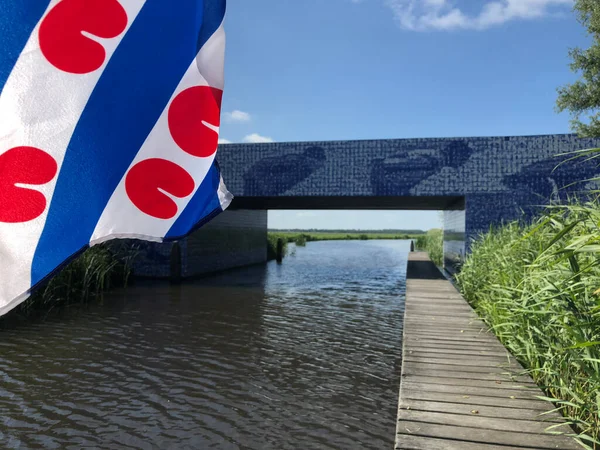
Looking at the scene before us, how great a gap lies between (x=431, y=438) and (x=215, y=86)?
7.34 ft

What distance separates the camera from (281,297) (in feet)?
33.9

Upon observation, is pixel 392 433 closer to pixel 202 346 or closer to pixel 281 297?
pixel 202 346

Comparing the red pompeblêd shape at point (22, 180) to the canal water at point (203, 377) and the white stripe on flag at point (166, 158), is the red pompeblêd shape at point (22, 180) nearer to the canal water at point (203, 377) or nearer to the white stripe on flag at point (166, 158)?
the white stripe on flag at point (166, 158)

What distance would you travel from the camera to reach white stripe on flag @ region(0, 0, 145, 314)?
820mm

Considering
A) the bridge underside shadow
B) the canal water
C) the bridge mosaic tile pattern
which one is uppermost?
the bridge mosaic tile pattern

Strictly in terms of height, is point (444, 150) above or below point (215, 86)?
above

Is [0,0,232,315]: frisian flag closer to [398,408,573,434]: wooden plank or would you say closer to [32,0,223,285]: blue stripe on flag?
[32,0,223,285]: blue stripe on flag

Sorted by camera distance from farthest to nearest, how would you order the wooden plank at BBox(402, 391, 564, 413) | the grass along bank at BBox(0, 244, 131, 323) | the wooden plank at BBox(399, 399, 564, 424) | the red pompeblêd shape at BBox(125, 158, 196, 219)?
the grass along bank at BBox(0, 244, 131, 323) < the wooden plank at BBox(402, 391, 564, 413) < the wooden plank at BBox(399, 399, 564, 424) < the red pompeblêd shape at BBox(125, 158, 196, 219)

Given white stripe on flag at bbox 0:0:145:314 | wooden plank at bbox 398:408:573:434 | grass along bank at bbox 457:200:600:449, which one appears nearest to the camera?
white stripe on flag at bbox 0:0:145:314

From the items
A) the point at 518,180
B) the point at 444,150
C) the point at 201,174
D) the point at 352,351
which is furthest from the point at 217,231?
the point at 201,174

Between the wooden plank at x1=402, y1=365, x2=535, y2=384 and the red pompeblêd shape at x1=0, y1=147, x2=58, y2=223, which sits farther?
the wooden plank at x1=402, y1=365, x2=535, y2=384

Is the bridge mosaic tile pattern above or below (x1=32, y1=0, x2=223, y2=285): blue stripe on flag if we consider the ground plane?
above

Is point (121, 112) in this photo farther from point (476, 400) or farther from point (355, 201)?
point (355, 201)

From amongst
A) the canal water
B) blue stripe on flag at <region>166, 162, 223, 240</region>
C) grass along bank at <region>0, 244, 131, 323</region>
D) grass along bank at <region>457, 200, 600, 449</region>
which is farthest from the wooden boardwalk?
grass along bank at <region>0, 244, 131, 323</region>
